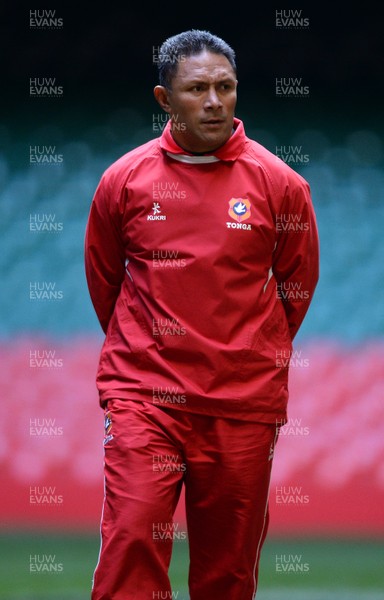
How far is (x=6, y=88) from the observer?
722 centimetres

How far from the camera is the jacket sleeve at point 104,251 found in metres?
4.43

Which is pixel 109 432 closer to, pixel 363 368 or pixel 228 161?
→ pixel 228 161

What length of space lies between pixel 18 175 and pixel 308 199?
3.12 m

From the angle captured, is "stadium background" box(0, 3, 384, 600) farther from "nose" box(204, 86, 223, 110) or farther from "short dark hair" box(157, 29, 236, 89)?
"nose" box(204, 86, 223, 110)

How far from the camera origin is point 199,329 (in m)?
4.20

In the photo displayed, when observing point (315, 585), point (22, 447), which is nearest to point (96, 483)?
point (22, 447)

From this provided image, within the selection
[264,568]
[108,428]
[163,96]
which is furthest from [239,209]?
[264,568]

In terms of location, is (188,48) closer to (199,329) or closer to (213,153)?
(213,153)

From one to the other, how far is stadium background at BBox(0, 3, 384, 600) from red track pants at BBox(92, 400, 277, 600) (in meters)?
2.75

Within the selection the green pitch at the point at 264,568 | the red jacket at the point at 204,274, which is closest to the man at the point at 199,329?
the red jacket at the point at 204,274

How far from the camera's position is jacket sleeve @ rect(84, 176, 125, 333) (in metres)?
4.43

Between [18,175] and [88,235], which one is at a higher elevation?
[88,235]

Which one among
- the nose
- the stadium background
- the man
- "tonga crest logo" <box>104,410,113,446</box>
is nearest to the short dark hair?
the man

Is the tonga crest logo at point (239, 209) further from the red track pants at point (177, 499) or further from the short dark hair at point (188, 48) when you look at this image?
the red track pants at point (177, 499)
